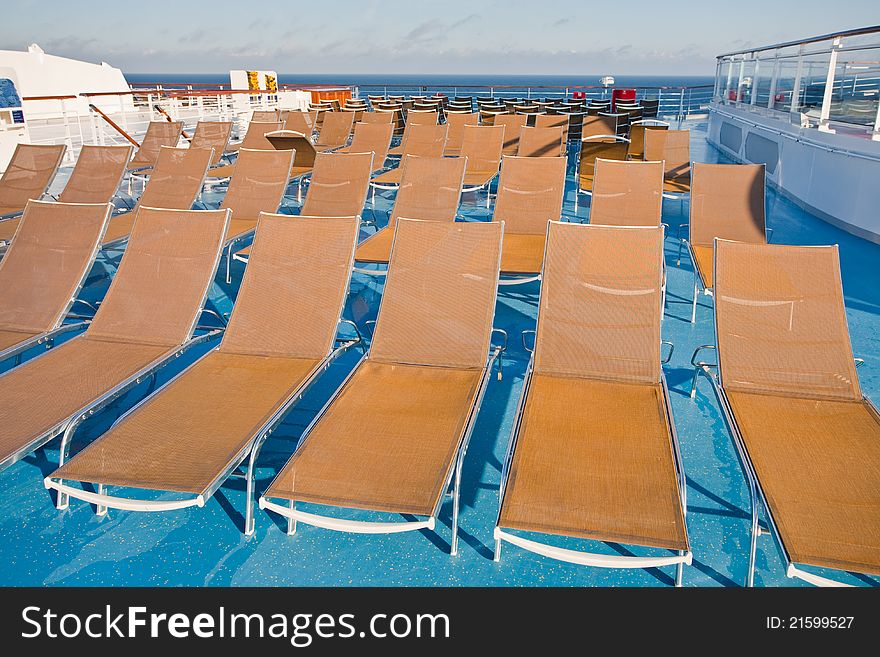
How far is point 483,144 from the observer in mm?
7270

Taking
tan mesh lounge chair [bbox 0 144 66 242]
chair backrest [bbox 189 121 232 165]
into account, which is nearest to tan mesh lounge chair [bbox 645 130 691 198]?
chair backrest [bbox 189 121 232 165]

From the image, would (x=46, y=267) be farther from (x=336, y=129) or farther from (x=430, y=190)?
(x=336, y=129)

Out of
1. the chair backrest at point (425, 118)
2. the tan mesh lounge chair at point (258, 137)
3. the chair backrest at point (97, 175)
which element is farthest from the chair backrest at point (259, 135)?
the chair backrest at point (97, 175)

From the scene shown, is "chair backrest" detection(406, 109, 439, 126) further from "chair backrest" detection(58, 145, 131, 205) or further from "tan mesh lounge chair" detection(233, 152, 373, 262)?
"chair backrest" detection(58, 145, 131, 205)

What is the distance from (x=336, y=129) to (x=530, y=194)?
4.64 metres

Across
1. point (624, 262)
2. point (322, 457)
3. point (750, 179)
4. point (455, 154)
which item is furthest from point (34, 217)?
point (455, 154)

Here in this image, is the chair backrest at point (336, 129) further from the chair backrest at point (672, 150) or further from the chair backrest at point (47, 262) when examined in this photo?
the chair backrest at point (47, 262)

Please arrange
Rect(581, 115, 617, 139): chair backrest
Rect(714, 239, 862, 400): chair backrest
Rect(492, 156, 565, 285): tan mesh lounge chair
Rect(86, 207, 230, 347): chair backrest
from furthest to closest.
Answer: Rect(581, 115, 617, 139): chair backrest
Rect(492, 156, 565, 285): tan mesh lounge chair
Rect(86, 207, 230, 347): chair backrest
Rect(714, 239, 862, 400): chair backrest

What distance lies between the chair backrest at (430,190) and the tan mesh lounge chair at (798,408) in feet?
7.76

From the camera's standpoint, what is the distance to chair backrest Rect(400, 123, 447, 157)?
22.8ft

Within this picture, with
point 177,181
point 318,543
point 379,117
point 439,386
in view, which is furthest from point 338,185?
point 379,117

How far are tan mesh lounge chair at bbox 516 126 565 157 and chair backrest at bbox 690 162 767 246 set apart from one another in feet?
7.72
